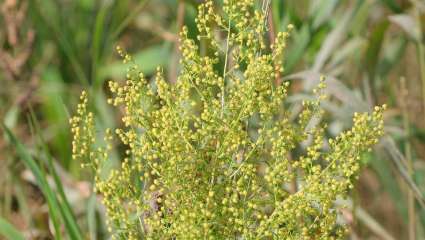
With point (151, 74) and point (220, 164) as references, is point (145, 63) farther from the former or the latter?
point (220, 164)

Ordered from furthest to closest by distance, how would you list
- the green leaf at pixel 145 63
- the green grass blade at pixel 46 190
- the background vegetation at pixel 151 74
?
the green leaf at pixel 145 63, the background vegetation at pixel 151 74, the green grass blade at pixel 46 190

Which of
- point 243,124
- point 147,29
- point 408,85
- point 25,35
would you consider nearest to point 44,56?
point 25,35

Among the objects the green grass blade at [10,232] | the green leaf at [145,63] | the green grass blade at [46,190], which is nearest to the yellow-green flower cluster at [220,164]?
the green grass blade at [46,190]

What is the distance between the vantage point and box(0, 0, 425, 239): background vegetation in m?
2.15

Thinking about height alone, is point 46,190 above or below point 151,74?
below

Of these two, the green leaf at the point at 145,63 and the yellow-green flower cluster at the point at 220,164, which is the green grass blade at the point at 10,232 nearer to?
the yellow-green flower cluster at the point at 220,164

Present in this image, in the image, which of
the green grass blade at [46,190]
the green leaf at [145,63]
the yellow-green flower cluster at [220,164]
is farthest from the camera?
the green leaf at [145,63]

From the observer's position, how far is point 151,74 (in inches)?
125

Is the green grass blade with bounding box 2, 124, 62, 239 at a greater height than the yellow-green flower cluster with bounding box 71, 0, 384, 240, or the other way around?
the green grass blade with bounding box 2, 124, 62, 239

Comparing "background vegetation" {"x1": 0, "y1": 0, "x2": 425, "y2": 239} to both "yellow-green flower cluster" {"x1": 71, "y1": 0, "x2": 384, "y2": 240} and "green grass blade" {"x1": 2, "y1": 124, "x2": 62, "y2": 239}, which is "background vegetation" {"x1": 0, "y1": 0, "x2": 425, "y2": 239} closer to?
"green grass blade" {"x1": 2, "y1": 124, "x2": 62, "y2": 239}

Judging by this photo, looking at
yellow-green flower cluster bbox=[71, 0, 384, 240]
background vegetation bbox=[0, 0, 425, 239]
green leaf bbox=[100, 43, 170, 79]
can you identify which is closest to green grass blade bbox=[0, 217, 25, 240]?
background vegetation bbox=[0, 0, 425, 239]

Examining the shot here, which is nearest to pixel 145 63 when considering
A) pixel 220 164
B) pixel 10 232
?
pixel 10 232

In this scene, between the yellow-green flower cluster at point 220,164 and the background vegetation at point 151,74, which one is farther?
the background vegetation at point 151,74

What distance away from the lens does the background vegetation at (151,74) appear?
2.15 m
